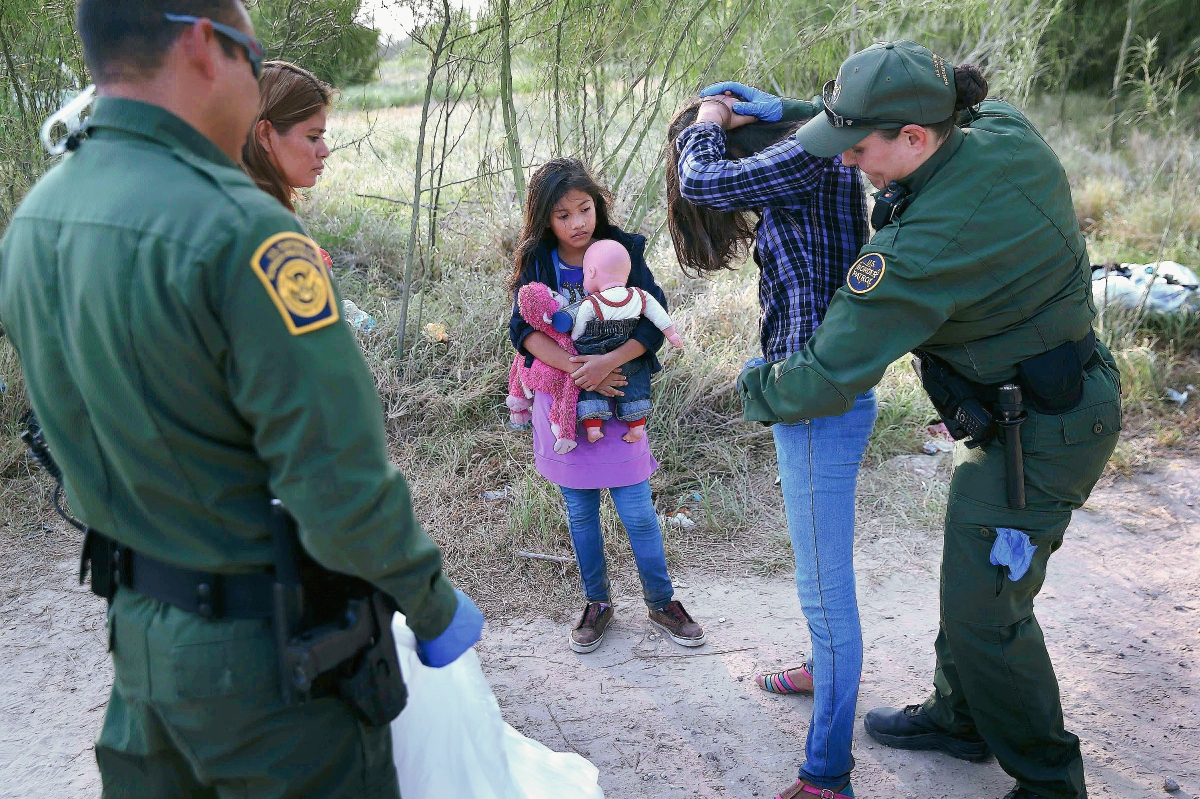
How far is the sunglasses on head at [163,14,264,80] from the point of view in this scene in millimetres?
1320

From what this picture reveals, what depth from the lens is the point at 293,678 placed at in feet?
4.47

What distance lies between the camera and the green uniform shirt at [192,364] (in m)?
1.25

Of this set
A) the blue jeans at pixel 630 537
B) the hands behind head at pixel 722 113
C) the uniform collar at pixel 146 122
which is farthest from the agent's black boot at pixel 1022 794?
the uniform collar at pixel 146 122

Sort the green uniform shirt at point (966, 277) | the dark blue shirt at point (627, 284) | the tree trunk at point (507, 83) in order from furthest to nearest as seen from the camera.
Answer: the tree trunk at point (507, 83) → the dark blue shirt at point (627, 284) → the green uniform shirt at point (966, 277)

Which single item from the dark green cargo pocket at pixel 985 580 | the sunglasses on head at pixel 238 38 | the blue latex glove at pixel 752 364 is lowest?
the dark green cargo pocket at pixel 985 580

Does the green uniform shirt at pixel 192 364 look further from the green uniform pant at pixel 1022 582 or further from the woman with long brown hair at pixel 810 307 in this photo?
the green uniform pant at pixel 1022 582

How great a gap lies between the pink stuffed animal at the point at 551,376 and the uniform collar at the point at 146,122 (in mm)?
1707

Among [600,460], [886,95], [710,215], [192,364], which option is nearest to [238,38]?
[192,364]

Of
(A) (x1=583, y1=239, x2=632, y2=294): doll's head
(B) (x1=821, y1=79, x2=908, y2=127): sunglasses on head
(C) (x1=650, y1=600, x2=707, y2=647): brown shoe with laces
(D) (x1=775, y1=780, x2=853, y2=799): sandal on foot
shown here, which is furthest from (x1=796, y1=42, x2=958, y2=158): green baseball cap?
(C) (x1=650, y1=600, x2=707, y2=647): brown shoe with laces

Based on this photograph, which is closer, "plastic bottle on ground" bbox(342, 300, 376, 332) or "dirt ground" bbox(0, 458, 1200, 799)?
"dirt ground" bbox(0, 458, 1200, 799)

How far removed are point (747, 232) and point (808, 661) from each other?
1525 millimetres

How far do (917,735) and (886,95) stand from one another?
197 centimetres

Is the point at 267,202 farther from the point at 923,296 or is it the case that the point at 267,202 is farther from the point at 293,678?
the point at 923,296

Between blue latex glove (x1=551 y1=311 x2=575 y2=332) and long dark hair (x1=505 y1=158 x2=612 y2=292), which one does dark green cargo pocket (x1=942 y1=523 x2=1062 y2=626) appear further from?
long dark hair (x1=505 y1=158 x2=612 y2=292)
